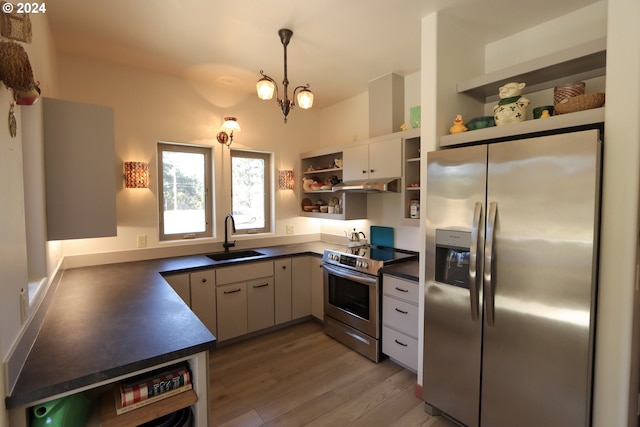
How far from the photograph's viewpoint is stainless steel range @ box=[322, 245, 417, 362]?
8.93 feet

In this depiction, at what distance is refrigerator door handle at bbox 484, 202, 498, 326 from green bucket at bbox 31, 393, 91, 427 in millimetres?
1961

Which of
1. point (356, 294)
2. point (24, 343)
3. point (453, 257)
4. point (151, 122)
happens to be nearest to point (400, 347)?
point (356, 294)

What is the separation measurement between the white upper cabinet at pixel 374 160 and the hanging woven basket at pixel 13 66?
2.43 metres

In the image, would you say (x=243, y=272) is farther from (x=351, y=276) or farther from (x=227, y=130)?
(x=227, y=130)

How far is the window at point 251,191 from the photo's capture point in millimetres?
3615

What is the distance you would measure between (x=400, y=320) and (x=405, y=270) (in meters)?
0.41

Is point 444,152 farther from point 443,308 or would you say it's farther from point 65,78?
point 65,78

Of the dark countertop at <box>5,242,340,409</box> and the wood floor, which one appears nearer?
the dark countertop at <box>5,242,340,409</box>

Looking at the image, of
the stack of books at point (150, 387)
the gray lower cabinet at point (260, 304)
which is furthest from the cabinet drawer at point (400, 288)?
the stack of books at point (150, 387)

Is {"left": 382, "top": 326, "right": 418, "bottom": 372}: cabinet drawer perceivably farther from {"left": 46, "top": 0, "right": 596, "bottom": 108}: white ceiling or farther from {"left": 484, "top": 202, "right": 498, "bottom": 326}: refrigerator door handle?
{"left": 46, "top": 0, "right": 596, "bottom": 108}: white ceiling

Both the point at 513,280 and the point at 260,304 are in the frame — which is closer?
the point at 513,280

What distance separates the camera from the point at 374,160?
3023 millimetres

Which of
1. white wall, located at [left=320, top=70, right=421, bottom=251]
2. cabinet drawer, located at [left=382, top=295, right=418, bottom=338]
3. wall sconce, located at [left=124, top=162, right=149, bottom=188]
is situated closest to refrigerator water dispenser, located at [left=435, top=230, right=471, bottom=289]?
cabinet drawer, located at [left=382, top=295, right=418, bottom=338]

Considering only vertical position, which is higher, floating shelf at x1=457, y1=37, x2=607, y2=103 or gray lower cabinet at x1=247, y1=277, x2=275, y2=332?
floating shelf at x1=457, y1=37, x2=607, y2=103
